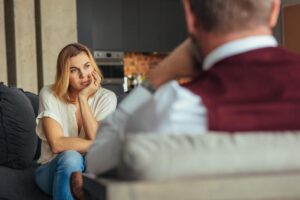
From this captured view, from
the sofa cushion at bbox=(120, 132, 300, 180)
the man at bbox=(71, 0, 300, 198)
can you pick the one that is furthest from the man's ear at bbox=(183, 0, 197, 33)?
the sofa cushion at bbox=(120, 132, 300, 180)

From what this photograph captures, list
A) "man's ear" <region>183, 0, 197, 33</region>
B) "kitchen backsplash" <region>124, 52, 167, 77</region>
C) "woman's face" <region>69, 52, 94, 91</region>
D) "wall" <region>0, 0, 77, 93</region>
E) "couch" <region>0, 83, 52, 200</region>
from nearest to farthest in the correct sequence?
1. "man's ear" <region>183, 0, 197, 33</region>
2. "couch" <region>0, 83, 52, 200</region>
3. "woman's face" <region>69, 52, 94, 91</region>
4. "wall" <region>0, 0, 77, 93</region>
5. "kitchen backsplash" <region>124, 52, 167, 77</region>

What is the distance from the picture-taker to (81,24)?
321 inches

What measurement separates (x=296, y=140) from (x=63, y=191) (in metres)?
1.91

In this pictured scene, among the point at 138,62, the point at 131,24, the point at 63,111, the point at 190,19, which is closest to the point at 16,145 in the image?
the point at 63,111

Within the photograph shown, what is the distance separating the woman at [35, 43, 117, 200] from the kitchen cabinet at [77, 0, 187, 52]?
4.83 meters

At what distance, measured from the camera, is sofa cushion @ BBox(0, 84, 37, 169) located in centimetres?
311

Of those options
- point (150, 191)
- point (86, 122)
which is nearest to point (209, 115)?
point (150, 191)

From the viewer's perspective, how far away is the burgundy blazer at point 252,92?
3.66ft

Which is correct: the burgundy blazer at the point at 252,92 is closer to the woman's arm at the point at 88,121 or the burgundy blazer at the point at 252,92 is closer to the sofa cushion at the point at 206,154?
the sofa cushion at the point at 206,154

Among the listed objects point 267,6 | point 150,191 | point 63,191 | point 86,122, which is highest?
point 267,6

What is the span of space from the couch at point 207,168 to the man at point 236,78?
0.05 metres

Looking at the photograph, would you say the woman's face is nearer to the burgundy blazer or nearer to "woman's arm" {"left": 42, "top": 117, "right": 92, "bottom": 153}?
"woman's arm" {"left": 42, "top": 117, "right": 92, "bottom": 153}

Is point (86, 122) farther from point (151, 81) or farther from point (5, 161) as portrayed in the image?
point (151, 81)

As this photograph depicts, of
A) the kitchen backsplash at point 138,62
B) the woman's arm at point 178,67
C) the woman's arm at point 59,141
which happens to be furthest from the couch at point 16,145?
the kitchen backsplash at point 138,62
